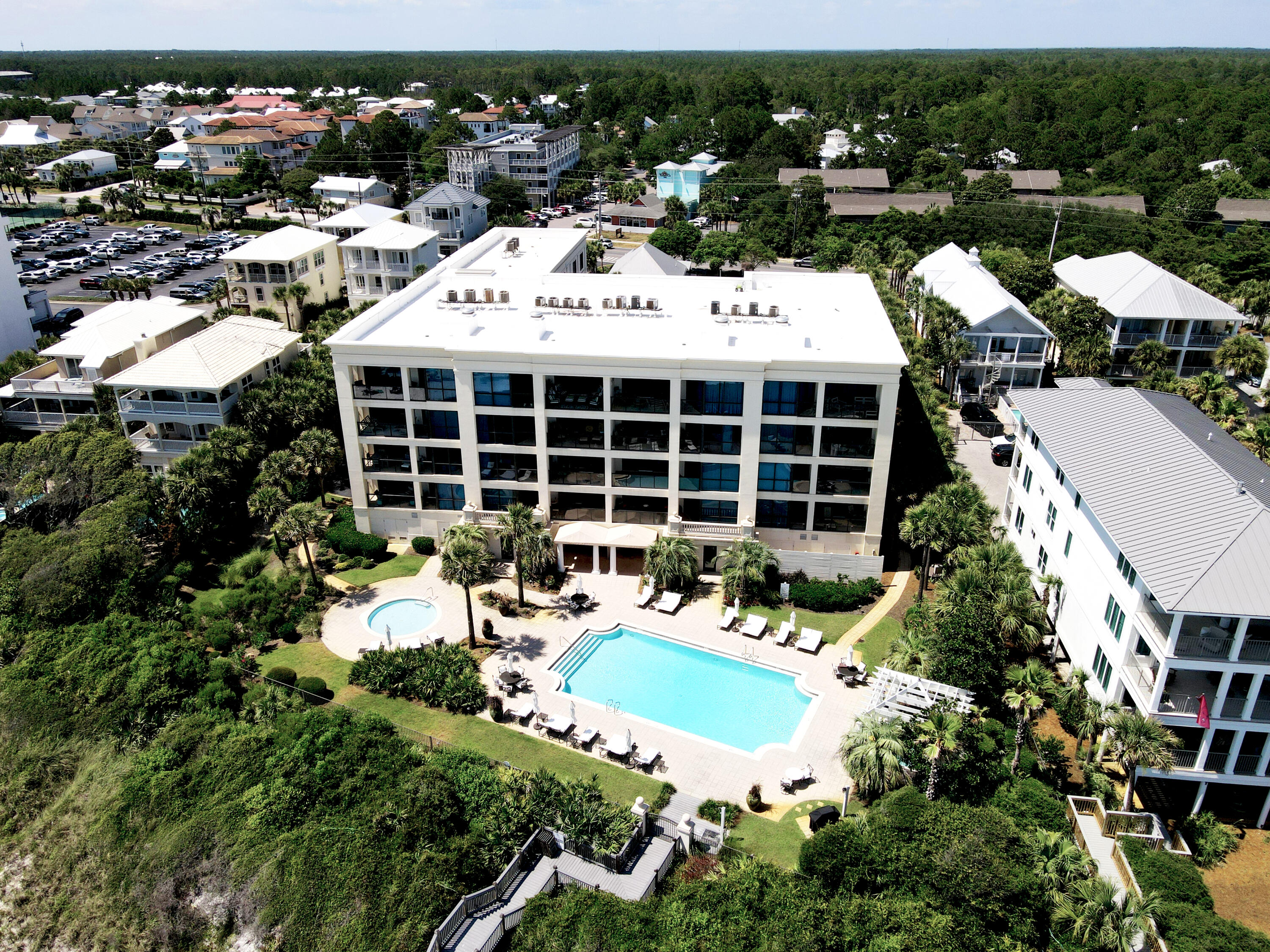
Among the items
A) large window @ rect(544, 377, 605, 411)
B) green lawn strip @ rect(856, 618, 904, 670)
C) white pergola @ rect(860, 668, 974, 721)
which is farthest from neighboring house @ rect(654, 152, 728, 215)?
white pergola @ rect(860, 668, 974, 721)

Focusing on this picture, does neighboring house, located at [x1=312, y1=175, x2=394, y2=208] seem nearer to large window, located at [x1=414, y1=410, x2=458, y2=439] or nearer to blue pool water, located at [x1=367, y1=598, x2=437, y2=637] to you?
large window, located at [x1=414, y1=410, x2=458, y2=439]

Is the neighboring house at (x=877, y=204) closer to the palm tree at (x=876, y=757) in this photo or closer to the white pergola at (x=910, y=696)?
the white pergola at (x=910, y=696)

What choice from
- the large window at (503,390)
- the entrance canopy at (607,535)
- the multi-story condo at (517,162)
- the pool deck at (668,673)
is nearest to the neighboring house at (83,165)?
the multi-story condo at (517,162)

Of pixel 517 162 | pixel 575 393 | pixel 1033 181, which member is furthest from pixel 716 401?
pixel 517 162

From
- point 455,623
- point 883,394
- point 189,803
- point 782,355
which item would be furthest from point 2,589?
point 883,394

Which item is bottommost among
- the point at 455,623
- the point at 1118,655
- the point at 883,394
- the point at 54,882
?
the point at 54,882

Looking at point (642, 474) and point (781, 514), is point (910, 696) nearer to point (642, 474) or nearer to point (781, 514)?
point (781, 514)

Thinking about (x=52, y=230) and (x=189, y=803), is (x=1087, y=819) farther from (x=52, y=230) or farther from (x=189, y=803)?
(x=52, y=230)
